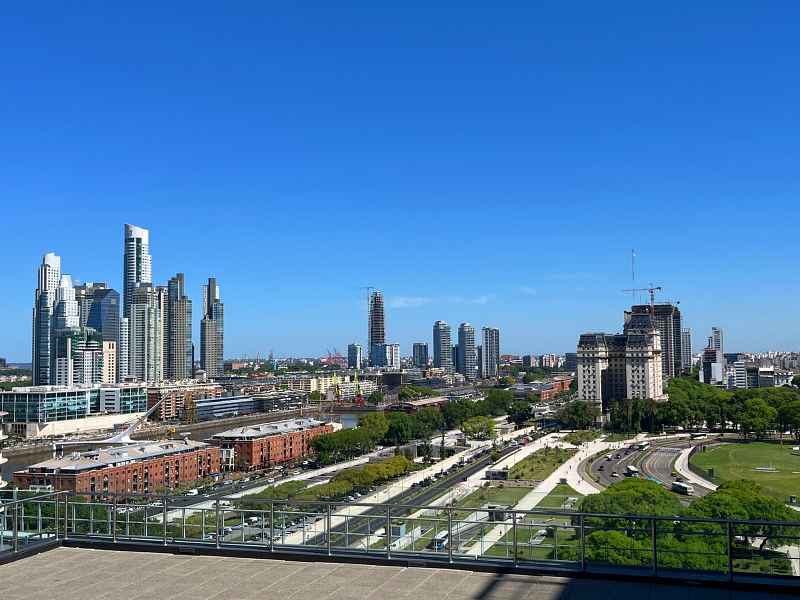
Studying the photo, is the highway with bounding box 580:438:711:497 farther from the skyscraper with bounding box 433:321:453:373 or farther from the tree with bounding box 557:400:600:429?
the skyscraper with bounding box 433:321:453:373

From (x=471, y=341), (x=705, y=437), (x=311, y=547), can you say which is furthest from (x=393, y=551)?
(x=471, y=341)

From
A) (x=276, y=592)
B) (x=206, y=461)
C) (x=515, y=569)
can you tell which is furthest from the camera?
(x=206, y=461)

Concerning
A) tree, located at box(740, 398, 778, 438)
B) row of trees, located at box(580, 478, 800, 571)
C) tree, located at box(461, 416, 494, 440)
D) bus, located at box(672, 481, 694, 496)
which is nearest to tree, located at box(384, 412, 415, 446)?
tree, located at box(461, 416, 494, 440)

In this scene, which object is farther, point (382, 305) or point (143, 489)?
point (382, 305)

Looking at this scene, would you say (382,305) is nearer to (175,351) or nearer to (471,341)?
(471,341)

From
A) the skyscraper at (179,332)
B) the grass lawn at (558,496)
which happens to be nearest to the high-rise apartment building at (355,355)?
the skyscraper at (179,332)

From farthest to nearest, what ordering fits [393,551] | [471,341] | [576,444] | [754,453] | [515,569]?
[471,341] < [576,444] < [754,453] < [393,551] < [515,569]
